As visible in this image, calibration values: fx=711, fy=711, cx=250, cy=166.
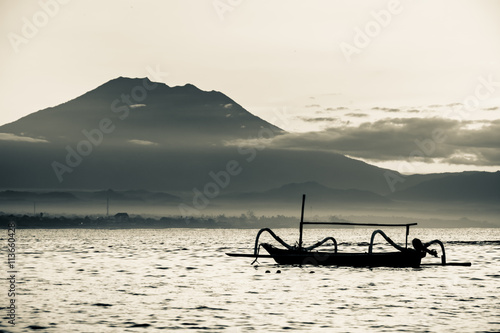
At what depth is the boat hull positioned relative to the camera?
70.8 meters

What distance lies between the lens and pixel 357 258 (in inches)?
2847

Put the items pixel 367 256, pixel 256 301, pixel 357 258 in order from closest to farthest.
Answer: pixel 256 301, pixel 367 256, pixel 357 258

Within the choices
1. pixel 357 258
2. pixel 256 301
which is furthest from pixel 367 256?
pixel 256 301

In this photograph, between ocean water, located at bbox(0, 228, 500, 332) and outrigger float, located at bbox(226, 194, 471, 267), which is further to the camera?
outrigger float, located at bbox(226, 194, 471, 267)

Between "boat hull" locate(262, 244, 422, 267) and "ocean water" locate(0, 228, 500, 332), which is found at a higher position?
"boat hull" locate(262, 244, 422, 267)
